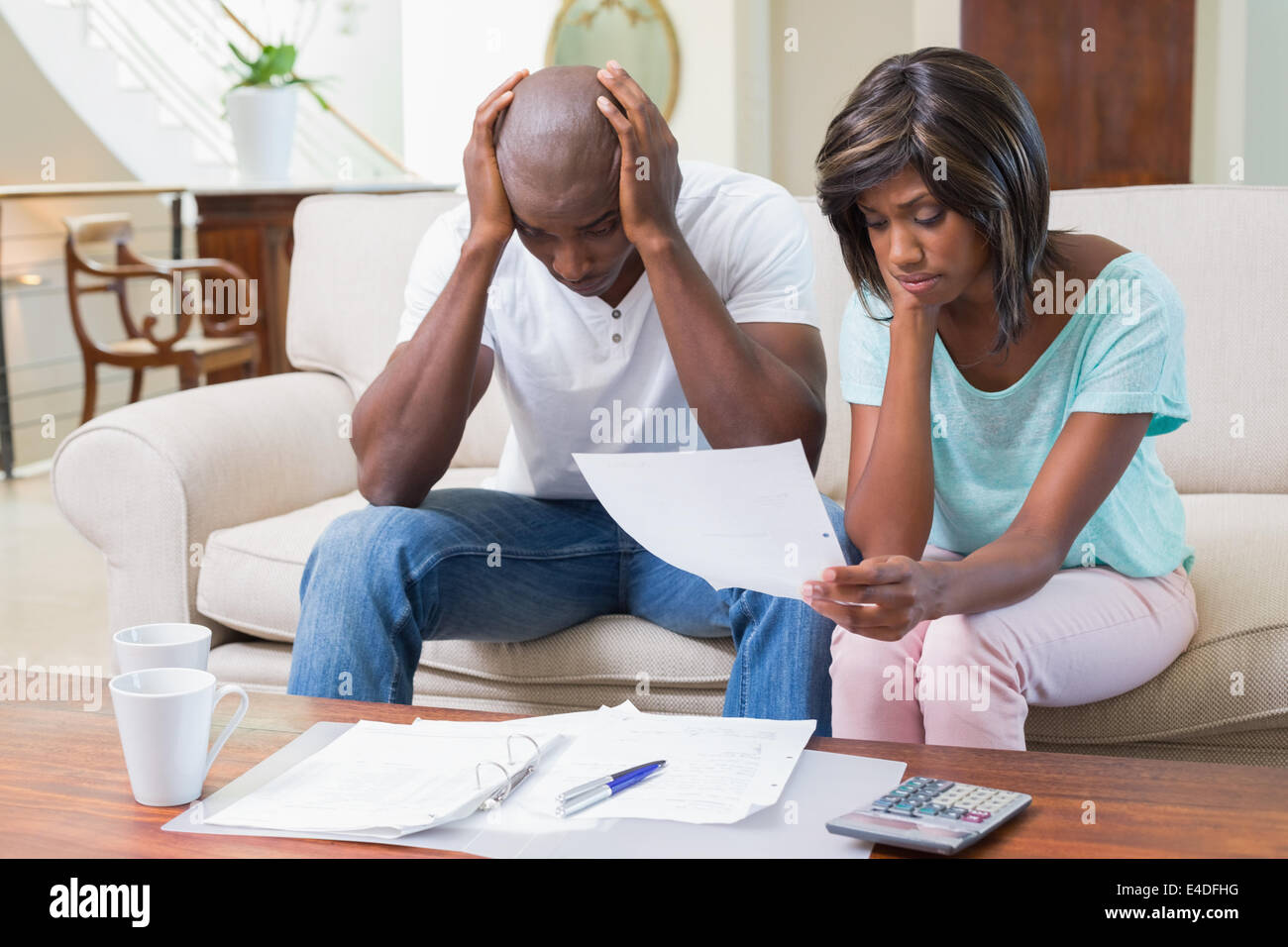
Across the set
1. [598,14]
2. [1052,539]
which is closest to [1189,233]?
[1052,539]

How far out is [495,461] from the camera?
82.2 inches

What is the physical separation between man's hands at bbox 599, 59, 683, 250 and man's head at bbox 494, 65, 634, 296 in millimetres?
13

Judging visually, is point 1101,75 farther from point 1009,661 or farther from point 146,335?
point 1009,661

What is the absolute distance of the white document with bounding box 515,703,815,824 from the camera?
86 cm

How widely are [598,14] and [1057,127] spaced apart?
1.99m

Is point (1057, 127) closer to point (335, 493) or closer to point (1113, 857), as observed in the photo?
point (335, 493)

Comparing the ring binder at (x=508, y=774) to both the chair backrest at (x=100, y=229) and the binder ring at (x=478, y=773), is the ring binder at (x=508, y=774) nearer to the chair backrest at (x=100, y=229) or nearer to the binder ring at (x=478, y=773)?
the binder ring at (x=478, y=773)

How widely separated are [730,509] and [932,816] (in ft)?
1.08

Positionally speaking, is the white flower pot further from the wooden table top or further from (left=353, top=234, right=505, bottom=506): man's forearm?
the wooden table top

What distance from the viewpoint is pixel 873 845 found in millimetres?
813

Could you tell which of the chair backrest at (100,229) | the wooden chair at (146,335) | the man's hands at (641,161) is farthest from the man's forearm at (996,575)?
the chair backrest at (100,229)

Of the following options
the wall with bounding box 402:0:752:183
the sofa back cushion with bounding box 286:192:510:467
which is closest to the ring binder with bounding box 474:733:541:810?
the sofa back cushion with bounding box 286:192:510:467

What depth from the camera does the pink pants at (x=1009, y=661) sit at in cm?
118

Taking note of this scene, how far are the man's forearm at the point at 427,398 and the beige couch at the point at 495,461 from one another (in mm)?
254
